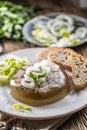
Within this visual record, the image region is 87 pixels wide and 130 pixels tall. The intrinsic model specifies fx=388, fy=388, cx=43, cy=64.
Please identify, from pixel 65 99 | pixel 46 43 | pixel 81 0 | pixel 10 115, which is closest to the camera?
pixel 10 115

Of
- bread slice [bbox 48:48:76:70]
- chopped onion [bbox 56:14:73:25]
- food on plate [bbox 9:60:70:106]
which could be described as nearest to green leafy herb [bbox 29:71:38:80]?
food on plate [bbox 9:60:70:106]

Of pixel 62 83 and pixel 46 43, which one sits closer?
pixel 62 83

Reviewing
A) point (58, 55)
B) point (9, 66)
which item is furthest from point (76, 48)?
point (9, 66)

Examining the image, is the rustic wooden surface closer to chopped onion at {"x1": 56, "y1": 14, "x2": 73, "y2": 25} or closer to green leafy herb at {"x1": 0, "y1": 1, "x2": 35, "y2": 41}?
green leafy herb at {"x1": 0, "y1": 1, "x2": 35, "y2": 41}

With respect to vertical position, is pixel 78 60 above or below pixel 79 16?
above

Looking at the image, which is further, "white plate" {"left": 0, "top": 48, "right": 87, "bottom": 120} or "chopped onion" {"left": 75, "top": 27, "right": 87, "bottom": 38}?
"chopped onion" {"left": 75, "top": 27, "right": 87, "bottom": 38}

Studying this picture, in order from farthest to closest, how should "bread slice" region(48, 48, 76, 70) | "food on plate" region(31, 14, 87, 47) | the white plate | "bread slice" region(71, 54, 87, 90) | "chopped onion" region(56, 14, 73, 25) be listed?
"chopped onion" region(56, 14, 73, 25), "food on plate" region(31, 14, 87, 47), "bread slice" region(48, 48, 76, 70), "bread slice" region(71, 54, 87, 90), the white plate

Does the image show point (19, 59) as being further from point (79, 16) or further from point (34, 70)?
point (79, 16)

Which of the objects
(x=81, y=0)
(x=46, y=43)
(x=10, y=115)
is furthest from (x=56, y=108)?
(x=81, y=0)
